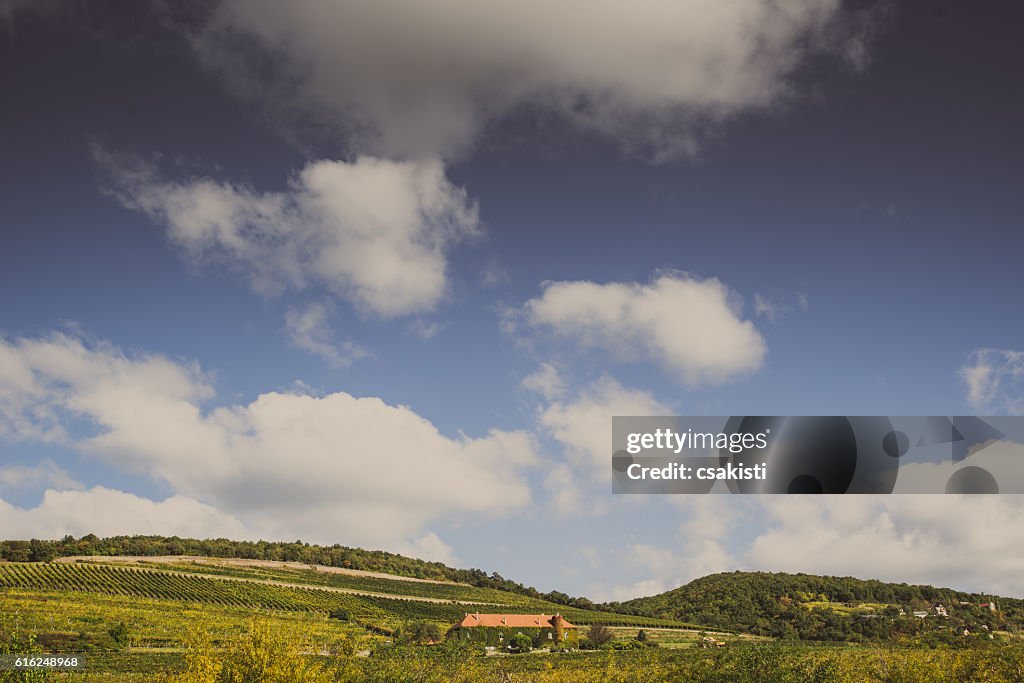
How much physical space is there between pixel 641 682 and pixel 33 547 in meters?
200

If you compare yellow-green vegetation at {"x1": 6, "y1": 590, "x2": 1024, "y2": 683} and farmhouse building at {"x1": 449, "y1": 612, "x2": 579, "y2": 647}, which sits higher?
yellow-green vegetation at {"x1": 6, "y1": 590, "x2": 1024, "y2": 683}

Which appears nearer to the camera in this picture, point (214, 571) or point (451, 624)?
point (451, 624)

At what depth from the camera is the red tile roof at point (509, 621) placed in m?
164

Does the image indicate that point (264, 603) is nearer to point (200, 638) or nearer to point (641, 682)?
point (641, 682)

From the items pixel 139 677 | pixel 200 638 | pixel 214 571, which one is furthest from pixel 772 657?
pixel 214 571

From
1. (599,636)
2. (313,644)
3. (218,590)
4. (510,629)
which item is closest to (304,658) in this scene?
(313,644)

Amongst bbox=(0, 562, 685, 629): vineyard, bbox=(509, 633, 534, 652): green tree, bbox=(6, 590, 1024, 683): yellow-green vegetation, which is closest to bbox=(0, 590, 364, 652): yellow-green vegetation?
bbox=(6, 590, 1024, 683): yellow-green vegetation

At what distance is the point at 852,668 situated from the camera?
65125 mm

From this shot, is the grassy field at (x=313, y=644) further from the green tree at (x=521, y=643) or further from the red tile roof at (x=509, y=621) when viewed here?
the green tree at (x=521, y=643)

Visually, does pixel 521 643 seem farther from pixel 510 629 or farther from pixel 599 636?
pixel 599 636

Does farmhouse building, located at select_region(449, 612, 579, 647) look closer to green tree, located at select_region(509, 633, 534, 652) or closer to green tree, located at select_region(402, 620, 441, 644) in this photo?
green tree, located at select_region(509, 633, 534, 652)

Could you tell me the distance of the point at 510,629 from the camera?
546 ft

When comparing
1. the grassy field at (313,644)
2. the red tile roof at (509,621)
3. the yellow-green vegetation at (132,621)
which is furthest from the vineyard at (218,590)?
the red tile roof at (509,621)

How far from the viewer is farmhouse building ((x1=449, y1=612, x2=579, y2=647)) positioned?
156875 mm
